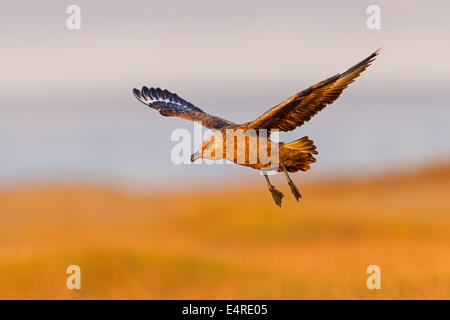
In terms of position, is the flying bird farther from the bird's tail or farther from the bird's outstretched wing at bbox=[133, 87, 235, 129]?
the bird's outstretched wing at bbox=[133, 87, 235, 129]

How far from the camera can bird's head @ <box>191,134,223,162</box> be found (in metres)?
12.3

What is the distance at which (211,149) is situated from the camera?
1245 centimetres

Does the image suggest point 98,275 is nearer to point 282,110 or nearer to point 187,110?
point 187,110

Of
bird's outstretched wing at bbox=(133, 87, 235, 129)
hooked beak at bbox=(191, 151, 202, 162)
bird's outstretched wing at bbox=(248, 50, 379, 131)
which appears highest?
bird's outstretched wing at bbox=(133, 87, 235, 129)

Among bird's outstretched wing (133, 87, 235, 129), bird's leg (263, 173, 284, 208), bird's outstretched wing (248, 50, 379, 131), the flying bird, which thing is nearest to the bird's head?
the flying bird

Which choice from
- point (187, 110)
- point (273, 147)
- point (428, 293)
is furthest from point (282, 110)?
point (428, 293)

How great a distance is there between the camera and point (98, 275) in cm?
2350

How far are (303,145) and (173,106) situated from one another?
15.5 feet

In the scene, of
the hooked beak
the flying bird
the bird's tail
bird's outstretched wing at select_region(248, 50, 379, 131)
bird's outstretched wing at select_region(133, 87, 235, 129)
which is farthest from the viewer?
bird's outstretched wing at select_region(133, 87, 235, 129)

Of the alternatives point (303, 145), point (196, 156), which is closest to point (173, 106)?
point (196, 156)

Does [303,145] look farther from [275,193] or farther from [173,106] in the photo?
[173,106]

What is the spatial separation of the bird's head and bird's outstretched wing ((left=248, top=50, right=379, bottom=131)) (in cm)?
64

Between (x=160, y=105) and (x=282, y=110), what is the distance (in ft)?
16.6

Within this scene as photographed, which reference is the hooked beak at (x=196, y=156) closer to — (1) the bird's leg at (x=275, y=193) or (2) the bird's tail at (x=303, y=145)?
(1) the bird's leg at (x=275, y=193)
